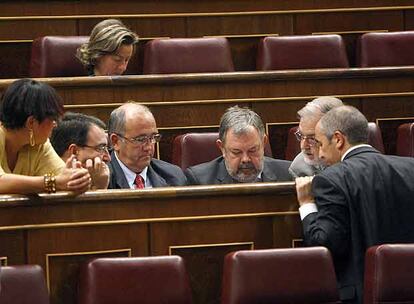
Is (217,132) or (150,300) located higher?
(217,132)

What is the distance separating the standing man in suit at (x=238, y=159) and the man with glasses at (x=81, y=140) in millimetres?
121

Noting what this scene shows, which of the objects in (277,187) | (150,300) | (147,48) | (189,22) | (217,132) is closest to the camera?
(150,300)

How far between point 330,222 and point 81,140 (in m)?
0.32

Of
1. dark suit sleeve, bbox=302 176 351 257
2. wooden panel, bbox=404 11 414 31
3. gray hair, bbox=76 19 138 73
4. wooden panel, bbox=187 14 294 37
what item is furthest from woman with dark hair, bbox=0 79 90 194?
wooden panel, bbox=404 11 414 31

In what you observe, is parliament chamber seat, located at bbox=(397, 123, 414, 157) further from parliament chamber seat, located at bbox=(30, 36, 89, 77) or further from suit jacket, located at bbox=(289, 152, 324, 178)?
parliament chamber seat, located at bbox=(30, 36, 89, 77)

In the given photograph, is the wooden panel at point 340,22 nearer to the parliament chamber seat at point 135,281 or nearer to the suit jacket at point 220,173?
the suit jacket at point 220,173

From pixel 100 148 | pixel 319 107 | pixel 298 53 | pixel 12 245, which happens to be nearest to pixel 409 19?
pixel 298 53

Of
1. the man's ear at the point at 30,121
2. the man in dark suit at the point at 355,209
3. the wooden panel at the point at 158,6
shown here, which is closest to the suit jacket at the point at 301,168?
the man in dark suit at the point at 355,209

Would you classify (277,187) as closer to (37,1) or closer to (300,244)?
(300,244)

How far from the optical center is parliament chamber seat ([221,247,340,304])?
0.97m

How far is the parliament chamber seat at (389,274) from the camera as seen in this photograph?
3.18 feet

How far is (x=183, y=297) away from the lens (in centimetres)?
98

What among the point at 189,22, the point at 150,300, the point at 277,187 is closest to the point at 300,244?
the point at 277,187

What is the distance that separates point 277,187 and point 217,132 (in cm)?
35
